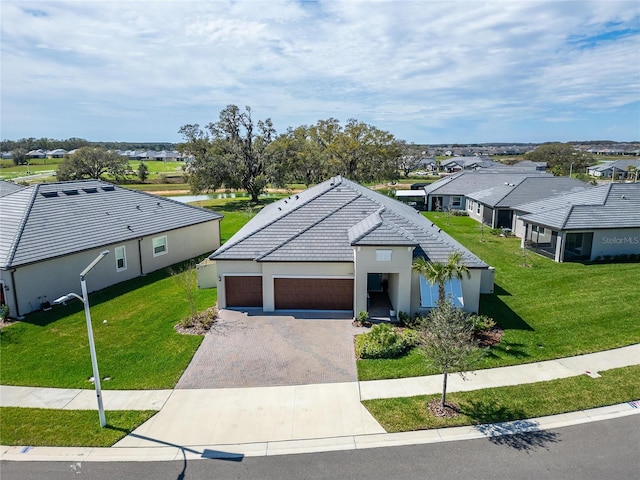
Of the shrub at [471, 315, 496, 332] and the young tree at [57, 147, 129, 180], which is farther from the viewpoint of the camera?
the young tree at [57, 147, 129, 180]

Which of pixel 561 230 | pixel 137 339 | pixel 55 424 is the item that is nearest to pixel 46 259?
pixel 137 339

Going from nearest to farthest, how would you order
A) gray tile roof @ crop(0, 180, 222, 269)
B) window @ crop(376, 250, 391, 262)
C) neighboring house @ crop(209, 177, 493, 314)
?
1. window @ crop(376, 250, 391, 262)
2. neighboring house @ crop(209, 177, 493, 314)
3. gray tile roof @ crop(0, 180, 222, 269)

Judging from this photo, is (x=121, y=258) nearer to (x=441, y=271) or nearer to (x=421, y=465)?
(x=441, y=271)

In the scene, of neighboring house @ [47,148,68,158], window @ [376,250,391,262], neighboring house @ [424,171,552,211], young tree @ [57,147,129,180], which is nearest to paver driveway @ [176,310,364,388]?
window @ [376,250,391,262]

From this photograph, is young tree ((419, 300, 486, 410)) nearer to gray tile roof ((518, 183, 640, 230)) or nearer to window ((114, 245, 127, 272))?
window ((114, 245, 127, 272))

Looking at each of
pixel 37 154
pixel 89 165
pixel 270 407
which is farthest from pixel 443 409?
pixel 37 154
